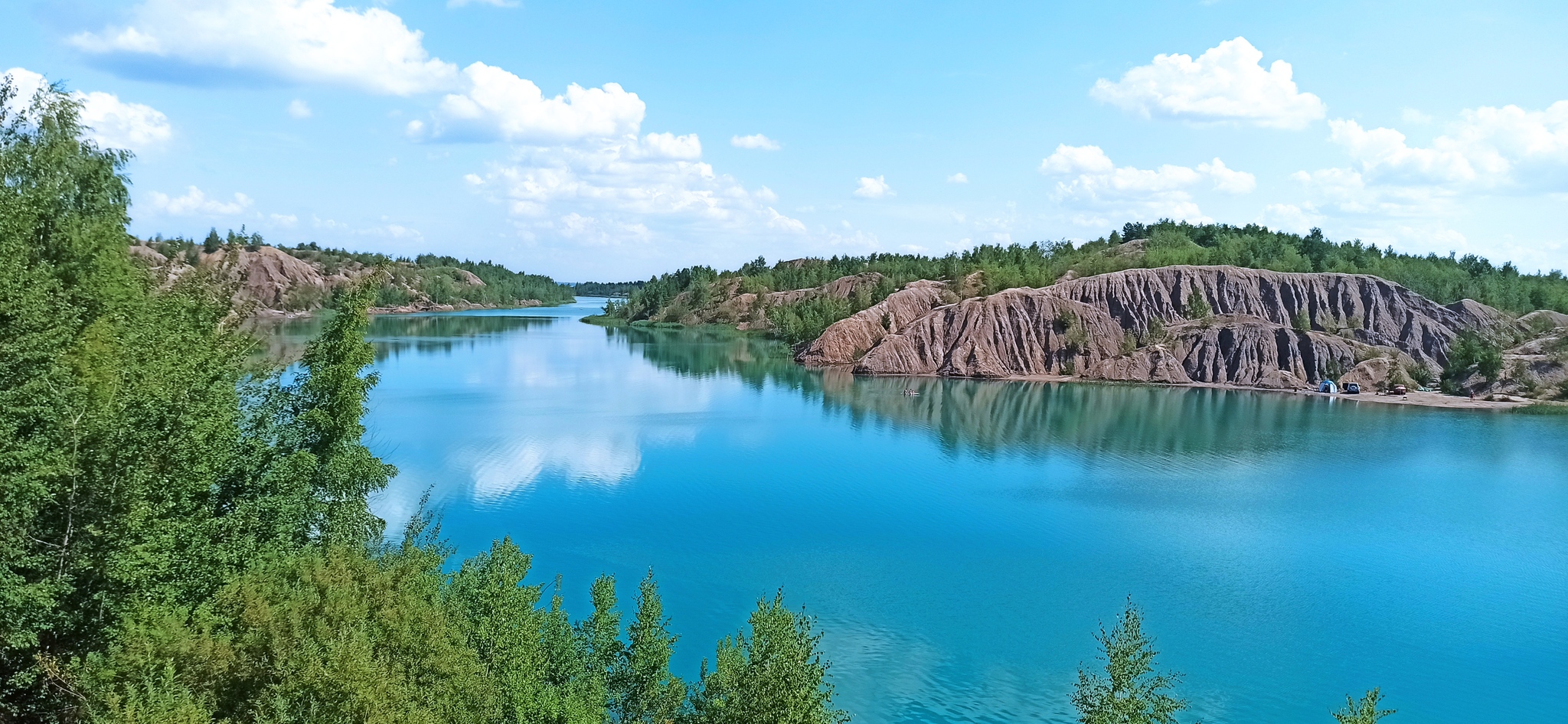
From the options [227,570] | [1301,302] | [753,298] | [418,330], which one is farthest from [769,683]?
[753,298]

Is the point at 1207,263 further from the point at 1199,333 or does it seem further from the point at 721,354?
the point at 721,354

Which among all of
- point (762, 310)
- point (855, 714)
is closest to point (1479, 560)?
point (855, 714)

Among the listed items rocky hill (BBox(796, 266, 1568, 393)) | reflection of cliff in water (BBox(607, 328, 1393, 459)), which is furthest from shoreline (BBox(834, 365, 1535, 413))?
reflection of cliff in water (BBox(607, 328, 1393, 459))

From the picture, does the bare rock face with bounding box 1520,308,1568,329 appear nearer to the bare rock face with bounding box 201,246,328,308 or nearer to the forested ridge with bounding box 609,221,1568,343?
the forested ridge with bounding box 609,221,1568,343

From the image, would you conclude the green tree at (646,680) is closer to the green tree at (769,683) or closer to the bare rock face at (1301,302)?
the green tree at (769,683)

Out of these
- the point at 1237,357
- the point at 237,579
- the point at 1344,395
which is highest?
the point at 1237,357

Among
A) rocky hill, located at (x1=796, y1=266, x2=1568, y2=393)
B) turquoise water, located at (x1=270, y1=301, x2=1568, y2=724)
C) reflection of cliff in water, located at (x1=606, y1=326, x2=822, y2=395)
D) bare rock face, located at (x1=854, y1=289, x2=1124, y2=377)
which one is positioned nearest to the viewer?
turquoise water, located at (x1=270, y1=301, x2=1568, y2=724)
